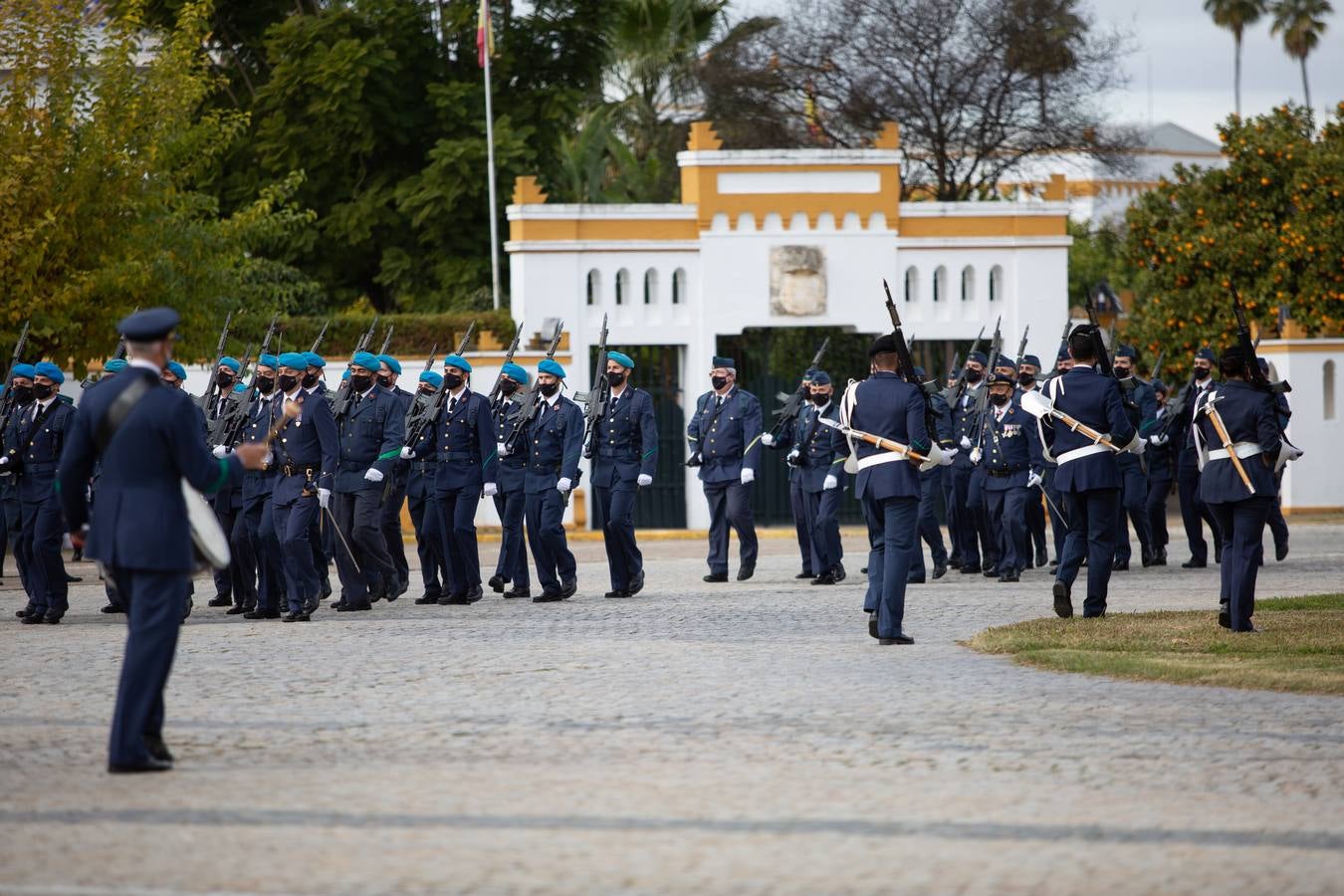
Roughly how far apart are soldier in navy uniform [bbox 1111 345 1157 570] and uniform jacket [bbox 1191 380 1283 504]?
6.14 m

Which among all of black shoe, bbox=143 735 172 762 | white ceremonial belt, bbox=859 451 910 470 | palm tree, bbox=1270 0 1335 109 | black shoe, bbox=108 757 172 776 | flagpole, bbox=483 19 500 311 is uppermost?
palm tree, bbox=1270 0 1335 109

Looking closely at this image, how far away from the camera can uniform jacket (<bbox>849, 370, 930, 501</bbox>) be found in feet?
42.2

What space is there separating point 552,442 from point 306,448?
2.60m

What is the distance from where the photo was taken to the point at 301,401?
15.5 metres

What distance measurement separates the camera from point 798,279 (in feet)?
94.8

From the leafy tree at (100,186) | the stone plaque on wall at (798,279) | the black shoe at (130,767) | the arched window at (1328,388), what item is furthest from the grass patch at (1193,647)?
the arched window at (1328,388)

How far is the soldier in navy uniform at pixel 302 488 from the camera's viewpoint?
15.2 metres

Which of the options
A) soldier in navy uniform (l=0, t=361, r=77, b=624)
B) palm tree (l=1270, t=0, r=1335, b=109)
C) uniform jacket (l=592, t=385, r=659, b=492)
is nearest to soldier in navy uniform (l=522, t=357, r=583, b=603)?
uniform jacket (l=592, t=385, r=659, b=492)

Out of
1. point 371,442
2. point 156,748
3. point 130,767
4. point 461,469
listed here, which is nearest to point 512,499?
point 461,469

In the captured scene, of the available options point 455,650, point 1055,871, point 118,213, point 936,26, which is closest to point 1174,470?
point 455,650

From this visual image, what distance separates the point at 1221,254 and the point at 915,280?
639cm

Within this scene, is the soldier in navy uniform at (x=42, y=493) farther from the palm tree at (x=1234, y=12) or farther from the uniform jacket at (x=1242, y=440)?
the palm tree at (x=1234, y=12)

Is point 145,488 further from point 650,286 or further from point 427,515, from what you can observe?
point 650,286

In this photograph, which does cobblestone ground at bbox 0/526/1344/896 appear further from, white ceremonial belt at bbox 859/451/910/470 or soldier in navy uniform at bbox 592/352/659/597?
soldier in navy uniform at bbox 592/352/659/597
